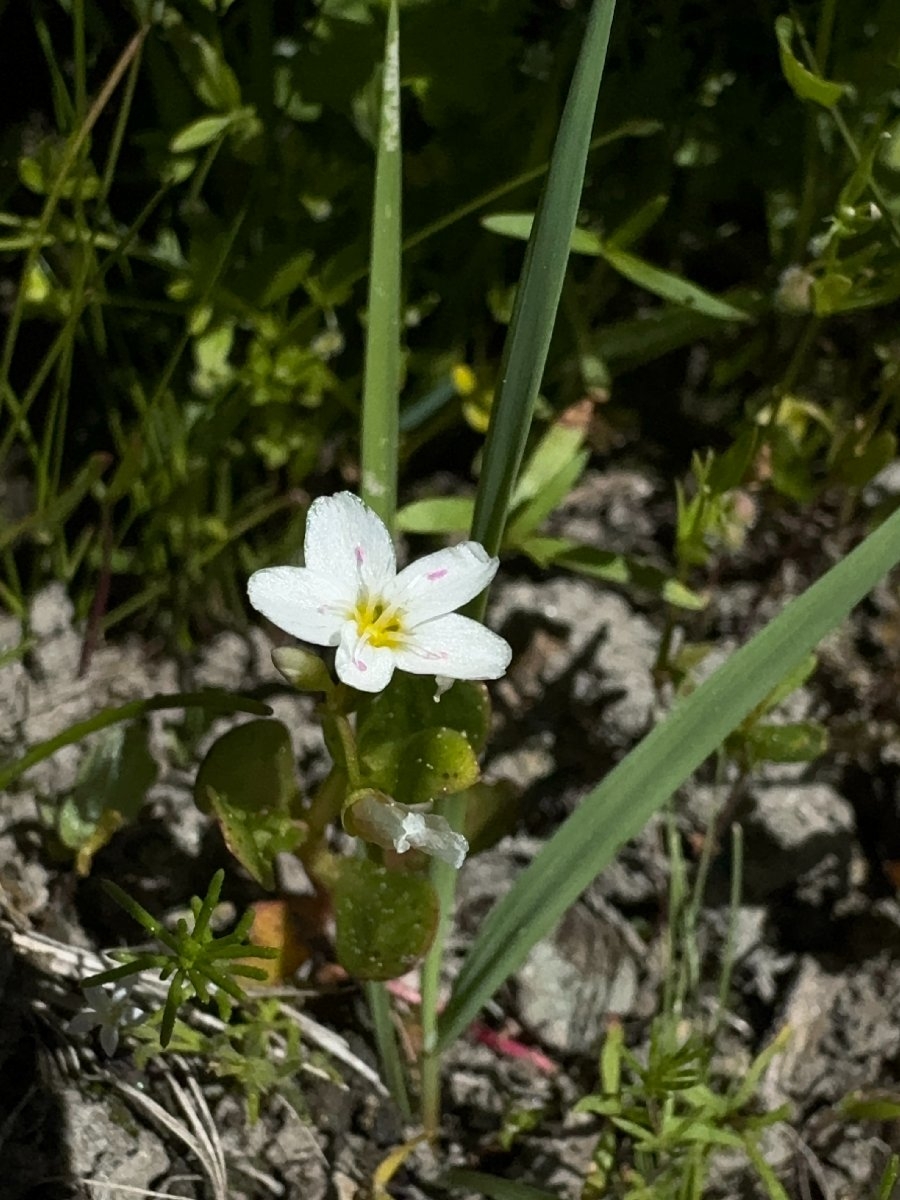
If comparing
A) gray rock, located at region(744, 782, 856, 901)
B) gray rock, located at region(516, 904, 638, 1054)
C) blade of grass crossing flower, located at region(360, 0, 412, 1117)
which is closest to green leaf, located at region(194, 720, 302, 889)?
blade of grass crossing flower, located at region(360, 0, 412, 1117)

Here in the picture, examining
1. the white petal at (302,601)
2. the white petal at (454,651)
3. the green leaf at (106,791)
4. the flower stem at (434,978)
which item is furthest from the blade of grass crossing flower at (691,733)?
the green leaf at (106,791)

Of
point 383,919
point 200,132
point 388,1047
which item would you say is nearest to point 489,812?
point 383,919

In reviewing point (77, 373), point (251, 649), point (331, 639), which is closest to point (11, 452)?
point (77, 373)

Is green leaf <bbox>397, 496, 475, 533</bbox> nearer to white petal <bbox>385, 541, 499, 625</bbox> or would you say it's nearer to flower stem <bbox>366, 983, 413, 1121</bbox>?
white petal <bbox>385, 541, 499, 625</bbox>

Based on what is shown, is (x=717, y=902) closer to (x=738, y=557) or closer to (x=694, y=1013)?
(x=694, y=1013)

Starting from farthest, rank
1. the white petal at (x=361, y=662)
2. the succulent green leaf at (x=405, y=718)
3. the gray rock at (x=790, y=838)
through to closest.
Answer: the gray rock at (x=790, y=838) < the succulent green leaf at (x=405, y=718) < the white petal at (x=361, y=662)

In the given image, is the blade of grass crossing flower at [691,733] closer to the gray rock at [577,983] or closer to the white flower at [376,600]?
the white flower at [376,600]

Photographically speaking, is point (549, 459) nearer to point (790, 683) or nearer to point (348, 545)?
point (790, 683)

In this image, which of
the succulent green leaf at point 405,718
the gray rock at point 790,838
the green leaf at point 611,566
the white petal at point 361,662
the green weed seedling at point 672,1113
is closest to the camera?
the white petal at point 361,662
